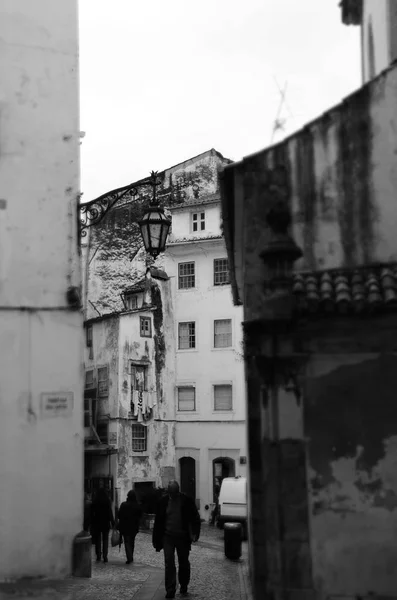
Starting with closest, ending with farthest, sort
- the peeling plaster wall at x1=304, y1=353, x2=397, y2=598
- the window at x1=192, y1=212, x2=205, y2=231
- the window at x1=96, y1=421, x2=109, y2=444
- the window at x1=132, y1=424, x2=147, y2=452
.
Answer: the peeling plaster wall at x1=304, y1=353, x2=397, y2=598, the window at x1=96, y1=421, x2=109, y2=444, the window at x1=132, y1=424, x2=147, y2=452, the window at x1=192, y1=212, x2=205, y2=231

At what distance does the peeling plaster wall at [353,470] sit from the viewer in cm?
1123

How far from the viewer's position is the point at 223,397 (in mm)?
44844

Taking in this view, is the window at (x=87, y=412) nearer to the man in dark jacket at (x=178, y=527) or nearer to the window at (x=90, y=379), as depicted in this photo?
the window at (x=90, y=379)

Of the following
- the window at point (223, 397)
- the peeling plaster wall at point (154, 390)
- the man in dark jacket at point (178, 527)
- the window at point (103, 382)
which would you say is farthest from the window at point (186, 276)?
the man in dark jacket at point (178, 527)

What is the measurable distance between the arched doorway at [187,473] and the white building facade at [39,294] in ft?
100

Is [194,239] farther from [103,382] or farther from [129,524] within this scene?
[129,524]

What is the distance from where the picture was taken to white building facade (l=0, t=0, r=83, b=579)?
48.0 feet

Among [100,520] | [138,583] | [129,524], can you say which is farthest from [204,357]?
[138,583]

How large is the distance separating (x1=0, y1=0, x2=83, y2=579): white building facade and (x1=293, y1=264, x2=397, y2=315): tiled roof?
16.0 ft

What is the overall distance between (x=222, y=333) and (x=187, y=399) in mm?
3789

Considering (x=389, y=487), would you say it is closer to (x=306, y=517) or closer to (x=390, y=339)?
(x=306, y=517)

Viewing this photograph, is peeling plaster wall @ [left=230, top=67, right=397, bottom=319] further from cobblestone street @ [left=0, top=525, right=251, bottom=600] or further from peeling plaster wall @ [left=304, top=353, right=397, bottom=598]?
cobblestone street @ [left=0, top=525, right=251, bottom=600]

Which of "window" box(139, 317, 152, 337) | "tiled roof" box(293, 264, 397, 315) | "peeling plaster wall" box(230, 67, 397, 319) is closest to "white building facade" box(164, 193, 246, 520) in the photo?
"window" box(139, 317, 152, 337)

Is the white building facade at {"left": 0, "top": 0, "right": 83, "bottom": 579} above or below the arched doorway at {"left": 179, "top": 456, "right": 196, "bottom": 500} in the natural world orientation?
above
